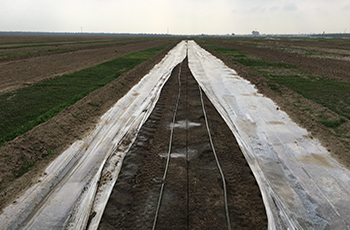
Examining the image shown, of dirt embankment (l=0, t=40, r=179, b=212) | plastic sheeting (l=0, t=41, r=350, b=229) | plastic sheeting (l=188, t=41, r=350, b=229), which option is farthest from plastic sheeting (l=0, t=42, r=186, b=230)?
plastic sheeting (l=188, t=41, r=350, b=229)

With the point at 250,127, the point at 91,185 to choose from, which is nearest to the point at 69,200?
the point at 91,185

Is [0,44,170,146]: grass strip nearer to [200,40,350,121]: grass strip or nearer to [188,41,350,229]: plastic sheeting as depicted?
[188,41,350,229]: plastic sheeting

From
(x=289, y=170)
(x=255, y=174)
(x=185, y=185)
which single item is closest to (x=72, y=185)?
(x=185, y=185)

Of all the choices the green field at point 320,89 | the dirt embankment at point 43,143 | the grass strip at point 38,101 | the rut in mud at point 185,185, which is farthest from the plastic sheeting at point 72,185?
the green field at point 320,89

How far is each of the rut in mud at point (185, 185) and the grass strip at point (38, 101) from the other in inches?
160

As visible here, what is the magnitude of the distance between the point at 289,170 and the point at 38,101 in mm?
10767

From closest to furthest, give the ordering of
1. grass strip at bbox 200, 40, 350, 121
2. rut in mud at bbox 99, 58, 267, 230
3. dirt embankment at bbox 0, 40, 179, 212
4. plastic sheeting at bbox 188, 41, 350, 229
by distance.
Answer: rut in mud at bbox 99, 58, 267, 230
plastic sheeting at bbox 188, 41, 350, 229
dirt embankment at bbox 0, 40, 179, 212
grass strip at bbox 200, 40, 350, 121

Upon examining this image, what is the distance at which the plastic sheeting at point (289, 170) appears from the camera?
14.0ft

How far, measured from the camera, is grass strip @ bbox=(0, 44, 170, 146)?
7731mm

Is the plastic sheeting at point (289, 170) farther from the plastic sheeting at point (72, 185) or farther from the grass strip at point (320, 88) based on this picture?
the plastic sheeting at point (72, 185)

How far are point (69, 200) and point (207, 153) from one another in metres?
3.75

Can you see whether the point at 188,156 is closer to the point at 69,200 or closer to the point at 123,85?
the point at 69,200

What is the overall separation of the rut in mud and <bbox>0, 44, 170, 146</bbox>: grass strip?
4054 mm

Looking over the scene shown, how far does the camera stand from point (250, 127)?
8.23 metres
